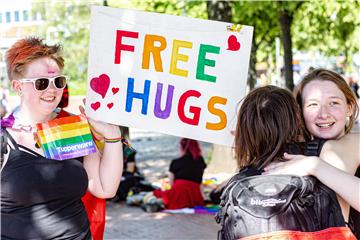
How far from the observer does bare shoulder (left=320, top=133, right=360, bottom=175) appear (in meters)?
2.42

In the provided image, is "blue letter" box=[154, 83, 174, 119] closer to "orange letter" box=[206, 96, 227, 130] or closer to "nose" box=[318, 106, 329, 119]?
"orange letter" box=[206, 96, 227, 130]

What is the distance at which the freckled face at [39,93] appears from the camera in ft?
8.90

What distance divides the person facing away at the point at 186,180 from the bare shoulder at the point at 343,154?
19.4 feet

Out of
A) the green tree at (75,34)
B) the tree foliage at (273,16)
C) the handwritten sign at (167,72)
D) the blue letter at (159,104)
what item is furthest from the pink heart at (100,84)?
the green tree at (75,34)

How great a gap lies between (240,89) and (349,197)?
0.94 m

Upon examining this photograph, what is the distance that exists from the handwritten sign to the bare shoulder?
67cm

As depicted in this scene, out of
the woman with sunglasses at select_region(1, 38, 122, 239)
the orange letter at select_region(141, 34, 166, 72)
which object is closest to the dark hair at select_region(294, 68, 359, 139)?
the orange letter at select_region(141, 34, 166, 72)

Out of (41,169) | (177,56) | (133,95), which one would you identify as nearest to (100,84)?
(133,95)

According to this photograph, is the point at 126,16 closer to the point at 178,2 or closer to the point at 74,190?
the point at 74,190

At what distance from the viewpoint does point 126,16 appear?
303cm

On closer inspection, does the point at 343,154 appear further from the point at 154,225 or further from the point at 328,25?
the point at 328,25

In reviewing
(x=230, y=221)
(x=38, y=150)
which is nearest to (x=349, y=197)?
(x=230, y=221)

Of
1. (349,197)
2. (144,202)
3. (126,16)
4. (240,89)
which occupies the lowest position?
(144,202)

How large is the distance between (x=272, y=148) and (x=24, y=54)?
1231mm
